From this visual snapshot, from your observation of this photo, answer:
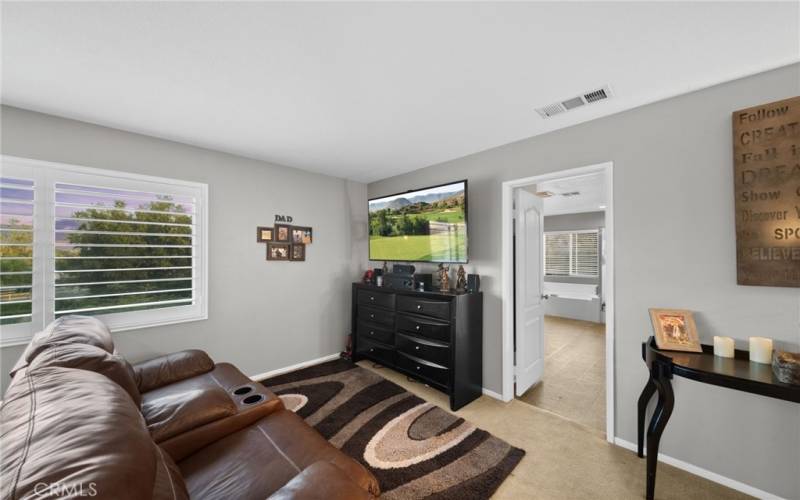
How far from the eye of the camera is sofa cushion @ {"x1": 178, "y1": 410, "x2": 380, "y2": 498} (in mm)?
1222

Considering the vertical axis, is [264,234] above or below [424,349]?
above

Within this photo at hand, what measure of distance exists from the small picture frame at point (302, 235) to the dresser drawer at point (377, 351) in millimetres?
1459

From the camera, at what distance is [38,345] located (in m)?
1.43

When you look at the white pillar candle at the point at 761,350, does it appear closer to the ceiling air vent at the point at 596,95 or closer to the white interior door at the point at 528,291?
the white interior door at the point at 528,291

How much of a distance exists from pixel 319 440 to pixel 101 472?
3.59 ft

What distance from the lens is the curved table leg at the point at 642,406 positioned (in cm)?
200

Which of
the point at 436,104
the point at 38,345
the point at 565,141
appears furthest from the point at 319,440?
the point at 565,141

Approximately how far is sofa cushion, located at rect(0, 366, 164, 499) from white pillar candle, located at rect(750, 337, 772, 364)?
2.77 meters

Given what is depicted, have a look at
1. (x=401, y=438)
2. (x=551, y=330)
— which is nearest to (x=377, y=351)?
(x=401, y=438)

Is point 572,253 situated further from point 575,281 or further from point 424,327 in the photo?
point 424,327

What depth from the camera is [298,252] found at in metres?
3.73

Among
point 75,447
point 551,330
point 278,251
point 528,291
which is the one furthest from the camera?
point 551,330

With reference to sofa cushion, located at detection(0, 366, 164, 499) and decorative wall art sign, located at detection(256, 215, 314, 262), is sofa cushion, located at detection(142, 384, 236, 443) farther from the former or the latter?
decorative wall art sign, located at detection(256, 215, 314, 262)

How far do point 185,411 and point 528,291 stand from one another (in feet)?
9.83
